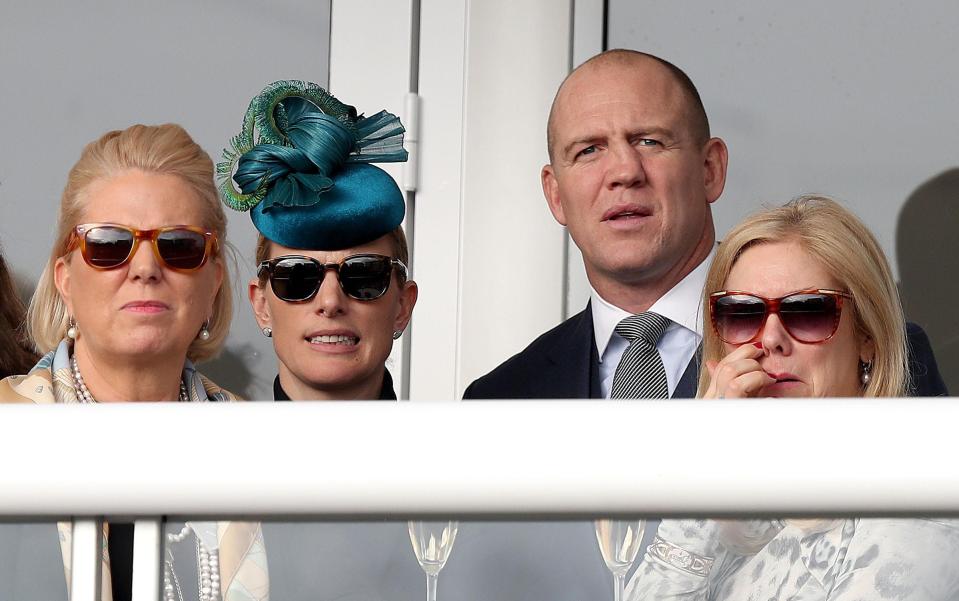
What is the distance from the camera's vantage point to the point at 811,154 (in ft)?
9.28

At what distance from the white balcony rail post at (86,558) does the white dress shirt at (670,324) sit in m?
1.62

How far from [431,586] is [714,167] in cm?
182

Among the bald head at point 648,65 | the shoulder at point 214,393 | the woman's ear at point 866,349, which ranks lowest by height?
the shoulder at point 214,393

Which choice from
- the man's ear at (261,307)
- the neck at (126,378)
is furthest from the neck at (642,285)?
the neck at (126,378)

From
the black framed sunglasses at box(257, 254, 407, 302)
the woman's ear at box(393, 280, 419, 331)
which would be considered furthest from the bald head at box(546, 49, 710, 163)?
the black framed sunglasses at box(257, 254, 407, 302)

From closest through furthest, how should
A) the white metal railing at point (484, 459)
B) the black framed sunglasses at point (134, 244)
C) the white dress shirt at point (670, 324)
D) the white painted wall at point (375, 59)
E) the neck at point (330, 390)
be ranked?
1. the white metal railing at point (484, 459)
2. the black framed sunglasses at point (134, 244)
3. the neck at point (330, 390)
4. the white dress shirt at point (670, 324)
5. the white painted wall at point (375, 59)

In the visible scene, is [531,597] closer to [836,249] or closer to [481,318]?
[836,249]

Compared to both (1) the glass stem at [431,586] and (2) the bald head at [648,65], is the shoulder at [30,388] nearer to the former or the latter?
(2) the bald head at [648,65]

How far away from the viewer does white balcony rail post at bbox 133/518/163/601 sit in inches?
26.8

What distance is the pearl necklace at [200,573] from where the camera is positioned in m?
0.69

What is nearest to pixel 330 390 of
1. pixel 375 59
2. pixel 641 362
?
pixel 641 362

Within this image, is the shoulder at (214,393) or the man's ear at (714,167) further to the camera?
the man's ear at (714,167)

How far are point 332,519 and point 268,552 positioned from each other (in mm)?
43

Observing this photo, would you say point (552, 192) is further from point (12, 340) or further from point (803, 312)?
point (12, 340)
